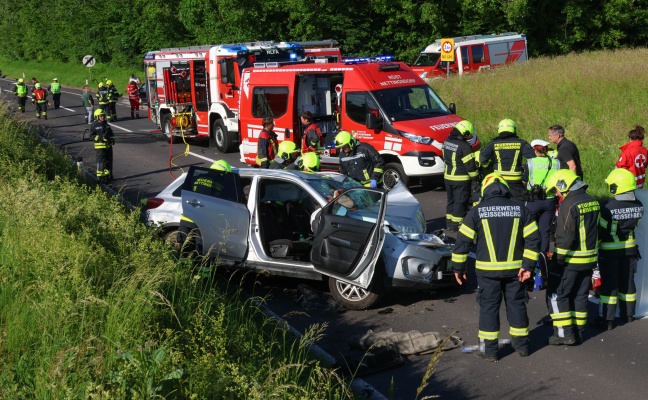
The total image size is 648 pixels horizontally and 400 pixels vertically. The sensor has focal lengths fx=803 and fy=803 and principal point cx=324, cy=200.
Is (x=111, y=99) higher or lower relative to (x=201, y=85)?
lower

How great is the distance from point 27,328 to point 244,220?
385 cm

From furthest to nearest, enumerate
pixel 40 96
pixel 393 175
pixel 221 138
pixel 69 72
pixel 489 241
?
pixel 69 72
pixel 40 96
pixel 221 138
pixel 393 175
pixel 489 241

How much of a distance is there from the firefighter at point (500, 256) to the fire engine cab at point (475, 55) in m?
21.1

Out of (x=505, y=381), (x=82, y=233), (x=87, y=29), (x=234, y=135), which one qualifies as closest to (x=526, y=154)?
(x=505, y=381)

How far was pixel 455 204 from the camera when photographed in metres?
11.5

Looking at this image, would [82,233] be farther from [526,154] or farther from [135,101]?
[135,101]

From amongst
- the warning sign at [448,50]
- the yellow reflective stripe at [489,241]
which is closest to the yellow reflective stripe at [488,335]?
the yellow reflective stripe at [489,241]

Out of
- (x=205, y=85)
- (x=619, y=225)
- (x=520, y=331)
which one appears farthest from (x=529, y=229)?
(x=205, y=85)

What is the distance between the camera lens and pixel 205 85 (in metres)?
21.0

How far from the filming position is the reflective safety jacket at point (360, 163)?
1099cm

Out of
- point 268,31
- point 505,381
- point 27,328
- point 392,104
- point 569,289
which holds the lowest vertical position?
point 505,381

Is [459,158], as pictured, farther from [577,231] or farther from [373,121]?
[577,231]

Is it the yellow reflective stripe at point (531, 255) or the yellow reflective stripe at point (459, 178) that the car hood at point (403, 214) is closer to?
the yellow reflective stripe at point (459, 178)

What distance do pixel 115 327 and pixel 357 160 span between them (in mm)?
6022
